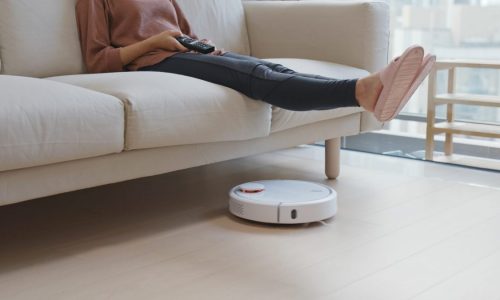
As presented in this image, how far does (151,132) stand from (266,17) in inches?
44.9

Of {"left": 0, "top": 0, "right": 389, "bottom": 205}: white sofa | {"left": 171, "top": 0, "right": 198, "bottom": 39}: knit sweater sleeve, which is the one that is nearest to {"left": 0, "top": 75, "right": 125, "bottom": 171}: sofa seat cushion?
{"left": 0, "top": 0, "right": 389, "bottom": 205}: white sofa

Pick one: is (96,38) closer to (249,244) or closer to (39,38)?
(39,38)

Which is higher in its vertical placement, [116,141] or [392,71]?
[392,71]

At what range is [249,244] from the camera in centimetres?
197

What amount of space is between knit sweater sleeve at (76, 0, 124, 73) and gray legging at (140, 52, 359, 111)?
0.81 feet

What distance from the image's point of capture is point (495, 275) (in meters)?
1.72

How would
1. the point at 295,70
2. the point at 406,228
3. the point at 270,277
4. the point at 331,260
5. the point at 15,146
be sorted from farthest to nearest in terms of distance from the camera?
the point at 295,70, the point at 406,228, the point at 331,260, the point at 270,277, the point at 15,146

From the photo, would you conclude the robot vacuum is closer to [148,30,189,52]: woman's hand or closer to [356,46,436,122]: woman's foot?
[356,46,436,122]: woman's foot

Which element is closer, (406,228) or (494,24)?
(406,228)

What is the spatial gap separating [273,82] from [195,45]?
36 centimetres

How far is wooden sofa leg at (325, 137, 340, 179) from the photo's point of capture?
267 centimetres

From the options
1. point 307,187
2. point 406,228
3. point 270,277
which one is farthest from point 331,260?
point 307,187

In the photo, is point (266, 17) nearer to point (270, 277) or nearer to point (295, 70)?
point (295, 70)

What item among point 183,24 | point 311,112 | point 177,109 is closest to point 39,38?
point 183,24
